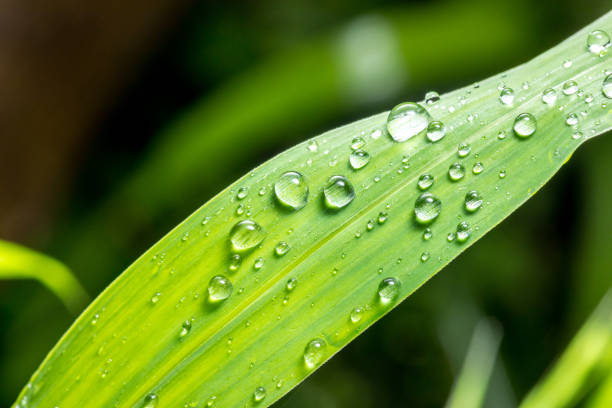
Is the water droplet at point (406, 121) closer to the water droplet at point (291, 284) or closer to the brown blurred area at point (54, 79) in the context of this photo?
the water droplet at point (291, 284)

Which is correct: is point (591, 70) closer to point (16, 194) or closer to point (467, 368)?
point (467, 368)

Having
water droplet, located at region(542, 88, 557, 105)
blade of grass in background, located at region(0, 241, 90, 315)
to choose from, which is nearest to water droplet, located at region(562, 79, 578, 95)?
water droplet, located at region(542, 88, 557, 105)

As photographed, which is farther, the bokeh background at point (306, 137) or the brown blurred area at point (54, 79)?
the brown blurred area at point (54, 79)

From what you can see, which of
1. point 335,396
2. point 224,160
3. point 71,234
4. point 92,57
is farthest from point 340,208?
point 92,57

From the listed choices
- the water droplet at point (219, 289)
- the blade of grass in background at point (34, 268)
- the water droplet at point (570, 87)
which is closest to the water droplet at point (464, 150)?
the water droplet at point (570, 87)

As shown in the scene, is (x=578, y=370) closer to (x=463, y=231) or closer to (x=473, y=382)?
(x=473, y=382)

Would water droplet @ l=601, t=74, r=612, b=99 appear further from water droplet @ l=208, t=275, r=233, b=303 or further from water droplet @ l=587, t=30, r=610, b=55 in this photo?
water droplet @ l=208, t=275, r=233, b=303
